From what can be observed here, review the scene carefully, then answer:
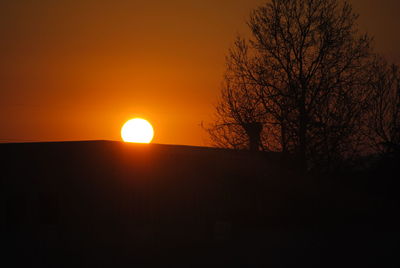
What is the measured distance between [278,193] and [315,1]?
8.65 metres

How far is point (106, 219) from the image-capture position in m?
18.0

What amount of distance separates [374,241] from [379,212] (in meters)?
5.82

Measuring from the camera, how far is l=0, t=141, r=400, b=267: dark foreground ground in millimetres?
15719

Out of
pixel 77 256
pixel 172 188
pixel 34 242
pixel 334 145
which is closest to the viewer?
pixel 77 256

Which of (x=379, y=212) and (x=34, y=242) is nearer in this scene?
(x=34, y=242)

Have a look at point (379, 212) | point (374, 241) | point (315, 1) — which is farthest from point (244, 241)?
point (315, 1)

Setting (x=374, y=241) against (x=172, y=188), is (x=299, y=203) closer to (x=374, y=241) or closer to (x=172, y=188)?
(x=374, y=241)

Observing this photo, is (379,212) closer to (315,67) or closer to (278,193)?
(278,193)

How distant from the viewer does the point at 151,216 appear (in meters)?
19.0

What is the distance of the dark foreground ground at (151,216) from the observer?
51.6 ft

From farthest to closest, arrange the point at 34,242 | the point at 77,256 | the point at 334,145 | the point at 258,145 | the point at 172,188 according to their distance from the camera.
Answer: the point at 258,145 < the point at 334,145 < the point at 172,188 < the point at 34,242 < the point at 77,256

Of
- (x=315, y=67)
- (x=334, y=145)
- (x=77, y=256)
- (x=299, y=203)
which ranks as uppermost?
(x=315, y=67)

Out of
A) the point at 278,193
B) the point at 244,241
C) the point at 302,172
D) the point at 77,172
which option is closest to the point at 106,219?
the point at 77,172

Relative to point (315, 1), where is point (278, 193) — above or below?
below
